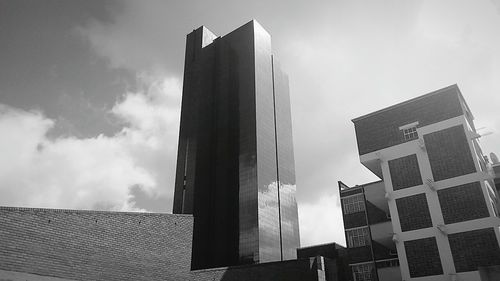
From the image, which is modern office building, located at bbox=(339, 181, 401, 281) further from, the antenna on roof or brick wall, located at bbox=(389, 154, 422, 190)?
the antenna on roof

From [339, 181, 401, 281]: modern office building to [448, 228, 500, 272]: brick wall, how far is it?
5.40m

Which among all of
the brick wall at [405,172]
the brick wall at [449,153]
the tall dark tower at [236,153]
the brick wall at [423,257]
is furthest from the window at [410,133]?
the tall dark tower at [236,153]

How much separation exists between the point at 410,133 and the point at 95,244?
24.1 metres

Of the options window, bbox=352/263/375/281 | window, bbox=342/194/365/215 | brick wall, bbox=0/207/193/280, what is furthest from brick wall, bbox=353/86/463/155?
brick wall, bbox=0/207/193/280

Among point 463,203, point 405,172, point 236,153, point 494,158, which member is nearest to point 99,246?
point 405,172

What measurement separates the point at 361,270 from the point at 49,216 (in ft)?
84.8

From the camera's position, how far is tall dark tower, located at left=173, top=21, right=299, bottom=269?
6162 cm

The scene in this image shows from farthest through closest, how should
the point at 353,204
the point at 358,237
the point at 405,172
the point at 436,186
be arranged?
1. the point at 353,204
2. the point at 358,237
3. the point at 405,172
4. the point at 436,186

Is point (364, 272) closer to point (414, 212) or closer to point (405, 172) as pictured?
point (414, 212)

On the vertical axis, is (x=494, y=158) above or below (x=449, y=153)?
above

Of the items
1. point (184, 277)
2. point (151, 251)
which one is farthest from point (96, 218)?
point (184, 277)

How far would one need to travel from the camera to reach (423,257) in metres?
25.2

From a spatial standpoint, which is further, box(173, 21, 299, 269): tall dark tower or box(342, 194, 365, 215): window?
box(173, 21, 299, 269): tall dark tower

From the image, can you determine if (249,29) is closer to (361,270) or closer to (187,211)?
(187,211)
